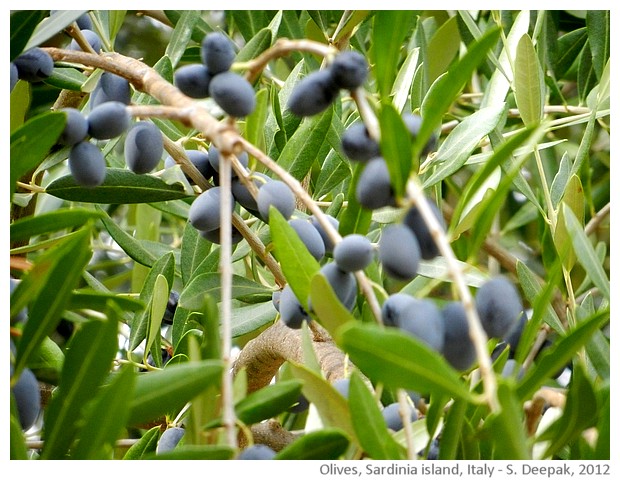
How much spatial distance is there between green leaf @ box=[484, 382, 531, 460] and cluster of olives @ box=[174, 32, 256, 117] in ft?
0.90

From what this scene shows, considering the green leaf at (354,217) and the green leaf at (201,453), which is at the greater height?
the green leaf at (354,217)

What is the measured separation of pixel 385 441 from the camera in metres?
0.56

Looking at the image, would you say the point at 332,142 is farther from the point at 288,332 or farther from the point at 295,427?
the point at 295,427

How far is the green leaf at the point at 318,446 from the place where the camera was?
0.54m

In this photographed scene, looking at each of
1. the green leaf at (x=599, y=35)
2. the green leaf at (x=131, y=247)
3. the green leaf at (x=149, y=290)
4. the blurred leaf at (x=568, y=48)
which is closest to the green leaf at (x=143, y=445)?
the green leaf at (x=149, y=290)

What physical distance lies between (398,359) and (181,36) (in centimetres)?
74

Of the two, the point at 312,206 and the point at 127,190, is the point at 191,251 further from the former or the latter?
the point at 312,206

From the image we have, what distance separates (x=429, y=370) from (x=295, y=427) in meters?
1.02

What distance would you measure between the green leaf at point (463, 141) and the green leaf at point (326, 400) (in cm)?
42

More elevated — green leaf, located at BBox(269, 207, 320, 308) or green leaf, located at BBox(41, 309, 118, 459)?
green leaf, located at BBox(269, 207, 320, 308)

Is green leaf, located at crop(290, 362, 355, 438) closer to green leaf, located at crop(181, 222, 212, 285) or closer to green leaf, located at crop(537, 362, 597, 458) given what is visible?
green leaf, located at crop(537, 362, 597, 458)

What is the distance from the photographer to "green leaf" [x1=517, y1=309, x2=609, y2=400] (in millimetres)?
542

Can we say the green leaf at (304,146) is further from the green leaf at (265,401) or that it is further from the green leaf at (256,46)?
the green leaf at (265,401)

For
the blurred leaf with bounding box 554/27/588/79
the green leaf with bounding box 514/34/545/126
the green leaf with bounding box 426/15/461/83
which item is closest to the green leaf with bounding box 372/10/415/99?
the green leaf with bounding box 514/34/545/126
